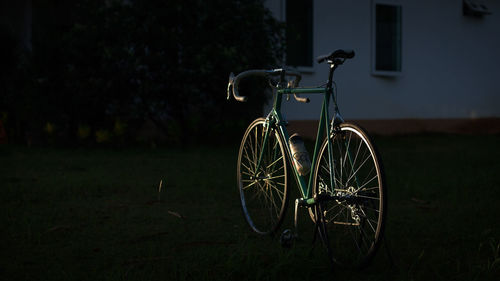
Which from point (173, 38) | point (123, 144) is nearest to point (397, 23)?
point (173, 38)

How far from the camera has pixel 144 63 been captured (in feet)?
29.2

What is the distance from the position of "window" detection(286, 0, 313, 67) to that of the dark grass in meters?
4.35

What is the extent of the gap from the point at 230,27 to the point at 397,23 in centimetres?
491

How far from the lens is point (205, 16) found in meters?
8.98

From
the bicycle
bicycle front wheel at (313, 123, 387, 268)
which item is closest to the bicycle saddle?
the bicycle

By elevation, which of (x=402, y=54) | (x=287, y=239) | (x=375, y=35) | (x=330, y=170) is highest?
(x=375, y=35)

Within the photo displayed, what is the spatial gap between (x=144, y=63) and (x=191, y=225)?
17.3ft

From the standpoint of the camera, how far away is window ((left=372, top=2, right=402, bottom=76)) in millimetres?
12469

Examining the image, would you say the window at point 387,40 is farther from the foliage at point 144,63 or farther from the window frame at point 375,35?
the foliage at point 144,63

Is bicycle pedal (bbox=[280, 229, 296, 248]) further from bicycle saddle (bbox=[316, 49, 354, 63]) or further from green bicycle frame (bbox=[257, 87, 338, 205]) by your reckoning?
bicycle saddle (bbox=[316, 49, 354, 63])

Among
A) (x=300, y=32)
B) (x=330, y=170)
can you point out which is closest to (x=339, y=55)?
(x=330, y=170)

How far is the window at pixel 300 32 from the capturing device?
11.5 metres

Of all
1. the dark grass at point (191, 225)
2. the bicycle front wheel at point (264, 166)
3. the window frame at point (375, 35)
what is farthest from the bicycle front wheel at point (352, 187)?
the window frame at point (375, 35)

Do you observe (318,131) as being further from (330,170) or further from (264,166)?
(264,166)
